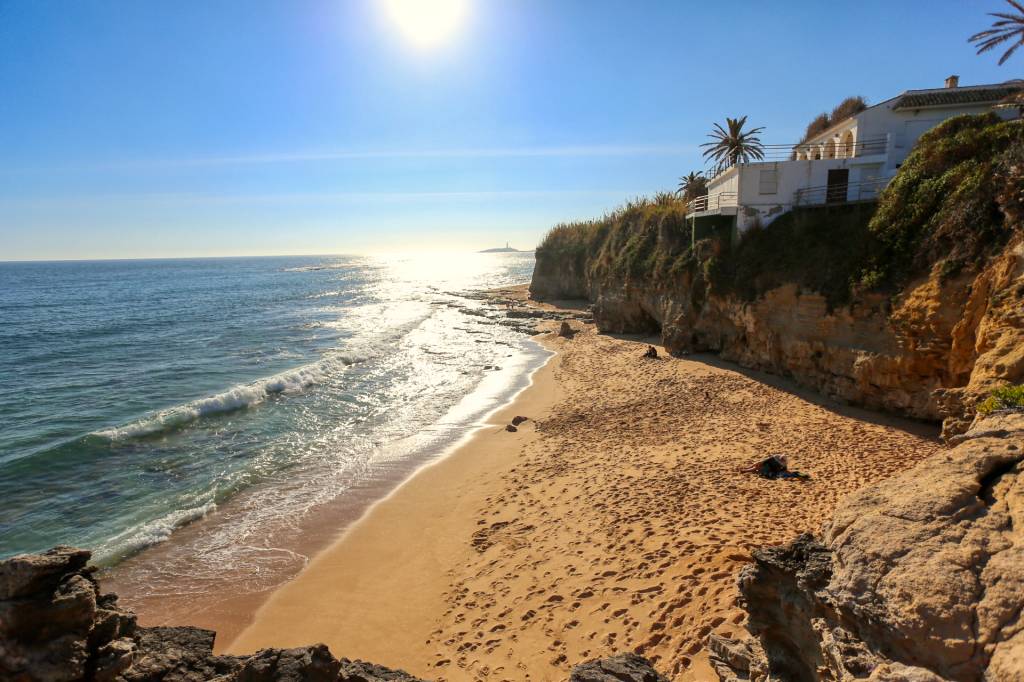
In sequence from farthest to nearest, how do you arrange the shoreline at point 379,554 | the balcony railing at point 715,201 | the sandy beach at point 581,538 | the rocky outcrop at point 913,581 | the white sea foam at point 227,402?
the balcony railing at point 715,201 < the white sea foam at point 227,402 < the shoreline at point 379,554 < the sandy beach at point 581,538 < the rocky outcrop at point 913,581

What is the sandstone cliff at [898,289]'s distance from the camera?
1120 centimetres

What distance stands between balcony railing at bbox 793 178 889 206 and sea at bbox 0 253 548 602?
1429cm

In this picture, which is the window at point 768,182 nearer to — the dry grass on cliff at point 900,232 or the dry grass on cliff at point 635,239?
the dry grass on cliff at point 900,232

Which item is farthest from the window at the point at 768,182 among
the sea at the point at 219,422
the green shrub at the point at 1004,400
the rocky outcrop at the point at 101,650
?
the rocky outcrop at the point at 101,650

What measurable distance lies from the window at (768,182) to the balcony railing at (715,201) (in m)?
1.07

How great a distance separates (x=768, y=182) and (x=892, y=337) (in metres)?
9.17

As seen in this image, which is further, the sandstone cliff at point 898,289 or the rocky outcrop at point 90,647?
the sandstone cliff at point 898,289

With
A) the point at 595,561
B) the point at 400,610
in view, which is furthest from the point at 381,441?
the point at 595,561

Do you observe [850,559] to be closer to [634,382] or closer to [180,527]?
[180,527]

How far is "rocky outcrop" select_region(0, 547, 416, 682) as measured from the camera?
4664 mm

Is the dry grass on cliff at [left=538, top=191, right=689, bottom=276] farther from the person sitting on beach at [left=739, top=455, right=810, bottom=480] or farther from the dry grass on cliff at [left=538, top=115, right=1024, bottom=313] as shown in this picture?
the person sitting on beach at [left=739, top=455, right=810, bottom=480]

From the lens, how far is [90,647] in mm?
5008

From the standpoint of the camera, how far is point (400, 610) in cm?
873

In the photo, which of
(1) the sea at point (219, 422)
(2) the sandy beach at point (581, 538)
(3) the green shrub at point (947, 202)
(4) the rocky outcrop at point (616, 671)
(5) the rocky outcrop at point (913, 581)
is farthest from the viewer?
(3) the green shrub at point (947, 202)
